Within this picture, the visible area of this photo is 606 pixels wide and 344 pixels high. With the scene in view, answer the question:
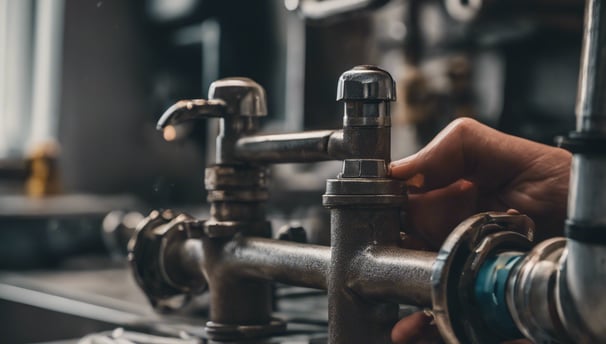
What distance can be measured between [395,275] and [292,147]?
0.15m

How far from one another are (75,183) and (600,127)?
8.89ft

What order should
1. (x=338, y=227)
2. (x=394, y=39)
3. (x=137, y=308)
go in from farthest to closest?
(x=394, y=39), (x=137, y=308), (x=338, y=227)

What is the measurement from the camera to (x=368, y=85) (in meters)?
0.54

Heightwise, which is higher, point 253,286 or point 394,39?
point 394,39

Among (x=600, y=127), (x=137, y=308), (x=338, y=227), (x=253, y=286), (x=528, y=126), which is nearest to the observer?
(x=600, y=127)

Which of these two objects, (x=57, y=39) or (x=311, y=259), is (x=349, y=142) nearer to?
(x=311, y=259)

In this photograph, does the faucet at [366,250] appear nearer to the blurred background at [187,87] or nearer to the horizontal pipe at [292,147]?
the horizontal pipe at [292,147]

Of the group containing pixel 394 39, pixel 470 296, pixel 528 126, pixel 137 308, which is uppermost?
pixel 394 39

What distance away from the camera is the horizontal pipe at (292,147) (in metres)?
0.58

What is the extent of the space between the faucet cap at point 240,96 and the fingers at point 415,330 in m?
0.23

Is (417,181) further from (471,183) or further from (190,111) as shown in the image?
(190,111)

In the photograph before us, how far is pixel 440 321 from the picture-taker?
0.44m

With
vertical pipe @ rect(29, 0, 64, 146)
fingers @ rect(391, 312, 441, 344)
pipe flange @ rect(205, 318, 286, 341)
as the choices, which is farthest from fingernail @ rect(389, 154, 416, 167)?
vertical pipe @ rect(29, 0, 64, 146)

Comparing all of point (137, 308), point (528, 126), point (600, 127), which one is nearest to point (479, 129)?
point (600, 127)
